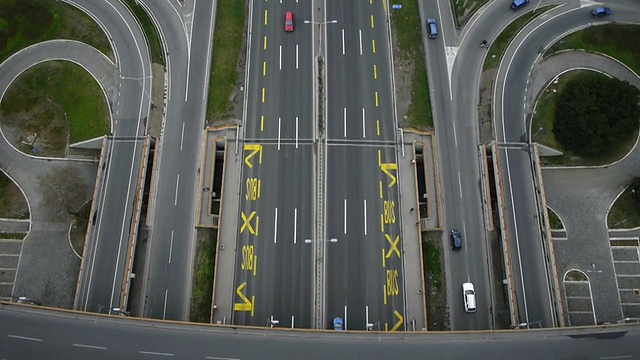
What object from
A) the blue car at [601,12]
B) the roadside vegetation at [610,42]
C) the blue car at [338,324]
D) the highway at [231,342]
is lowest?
the highway at [231,342]

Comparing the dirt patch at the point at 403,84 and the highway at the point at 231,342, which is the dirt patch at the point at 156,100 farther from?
the dirt patch at the point at 403,84

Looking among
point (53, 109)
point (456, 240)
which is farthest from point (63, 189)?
point (456, 240)

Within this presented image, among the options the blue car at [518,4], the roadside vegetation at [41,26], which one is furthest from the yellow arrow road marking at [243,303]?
the blue car at [518,4]

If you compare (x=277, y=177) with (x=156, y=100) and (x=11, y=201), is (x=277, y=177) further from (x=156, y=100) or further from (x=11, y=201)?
(x=11, y=201)

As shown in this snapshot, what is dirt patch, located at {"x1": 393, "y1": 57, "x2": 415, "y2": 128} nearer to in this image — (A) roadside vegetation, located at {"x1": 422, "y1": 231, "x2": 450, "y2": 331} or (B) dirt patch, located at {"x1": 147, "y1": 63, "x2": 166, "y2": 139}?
(A) roadside vegetation, located at {"x1": 422, "y1": 231, "x2": 450, "y2": 331}

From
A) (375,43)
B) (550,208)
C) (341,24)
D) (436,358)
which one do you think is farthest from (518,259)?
(341,24)

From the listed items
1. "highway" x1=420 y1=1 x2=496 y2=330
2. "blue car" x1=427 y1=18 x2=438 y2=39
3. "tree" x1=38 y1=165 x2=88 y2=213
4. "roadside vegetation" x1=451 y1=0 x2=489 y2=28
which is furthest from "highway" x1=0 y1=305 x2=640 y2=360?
"roadside vegetation" x1=451 y1=0 x2=489 y2=28

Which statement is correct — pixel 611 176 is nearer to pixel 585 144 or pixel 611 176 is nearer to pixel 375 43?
pixel 585 144
